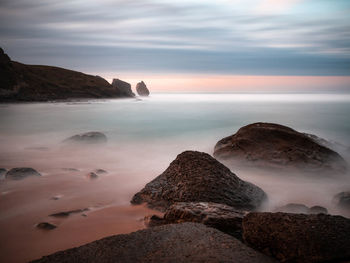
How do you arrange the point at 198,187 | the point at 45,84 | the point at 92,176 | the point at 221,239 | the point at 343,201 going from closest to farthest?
the point at 221,239, the point at 198,187, the point at 343,201, the point at 92,176, the point at 45,84

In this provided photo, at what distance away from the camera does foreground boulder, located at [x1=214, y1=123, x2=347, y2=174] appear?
738 centimetres

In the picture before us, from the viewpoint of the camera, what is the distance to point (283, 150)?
7.69 m

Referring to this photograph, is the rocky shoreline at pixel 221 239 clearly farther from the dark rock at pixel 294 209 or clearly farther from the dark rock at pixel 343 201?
the dark rock at pixel 343 201

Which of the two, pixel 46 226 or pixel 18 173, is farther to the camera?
pixel 18 173

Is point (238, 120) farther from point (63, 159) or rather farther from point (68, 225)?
point (68, 225)

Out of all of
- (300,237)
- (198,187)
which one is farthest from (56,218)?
(300,237)

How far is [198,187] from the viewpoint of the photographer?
15.7 feet

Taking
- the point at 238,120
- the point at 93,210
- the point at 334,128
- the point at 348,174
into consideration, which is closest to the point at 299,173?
the point at 348,174

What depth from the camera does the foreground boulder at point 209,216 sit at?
3.52 meters

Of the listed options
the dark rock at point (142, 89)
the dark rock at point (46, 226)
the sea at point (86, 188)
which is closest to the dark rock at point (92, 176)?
the sea at point (86, 188)

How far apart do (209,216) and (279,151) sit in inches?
186

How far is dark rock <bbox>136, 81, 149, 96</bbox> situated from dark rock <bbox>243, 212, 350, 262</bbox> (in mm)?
95775

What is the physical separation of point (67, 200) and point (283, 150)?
536cm

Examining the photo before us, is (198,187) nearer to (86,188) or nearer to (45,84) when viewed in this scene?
(86,188)
